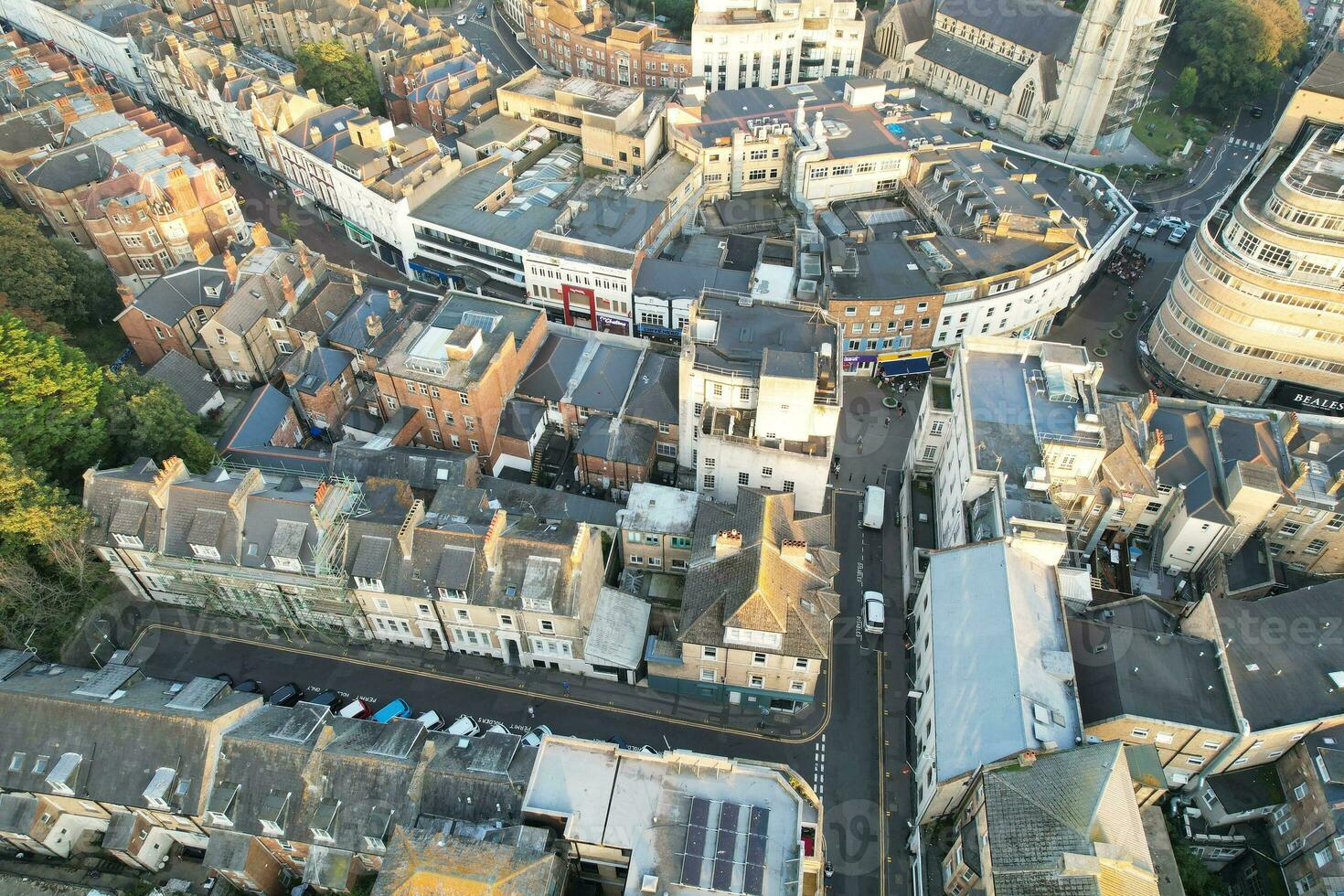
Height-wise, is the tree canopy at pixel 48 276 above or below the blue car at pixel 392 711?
above

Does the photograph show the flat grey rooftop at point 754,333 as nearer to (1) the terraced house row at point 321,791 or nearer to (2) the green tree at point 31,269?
(1) the terraced house row at point 321,791

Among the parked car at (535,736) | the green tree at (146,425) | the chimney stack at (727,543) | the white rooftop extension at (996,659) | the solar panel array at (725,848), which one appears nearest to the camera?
the solar panel array at (725,848)

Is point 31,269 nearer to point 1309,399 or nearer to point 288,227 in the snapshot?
point 288,227

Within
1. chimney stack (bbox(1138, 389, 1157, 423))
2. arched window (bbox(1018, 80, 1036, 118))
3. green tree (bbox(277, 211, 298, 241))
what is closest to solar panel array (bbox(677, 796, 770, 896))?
chimney stack (bbox(1138, 389, 1157, 423))

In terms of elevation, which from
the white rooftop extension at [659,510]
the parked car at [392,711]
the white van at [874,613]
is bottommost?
the parked car at [392,711]

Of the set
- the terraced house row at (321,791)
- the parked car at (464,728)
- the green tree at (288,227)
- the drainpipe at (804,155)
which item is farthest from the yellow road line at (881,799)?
the green tree at (288,227)

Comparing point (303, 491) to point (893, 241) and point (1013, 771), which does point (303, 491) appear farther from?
point (893, 241)

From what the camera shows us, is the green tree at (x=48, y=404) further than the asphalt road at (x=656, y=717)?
Yes
